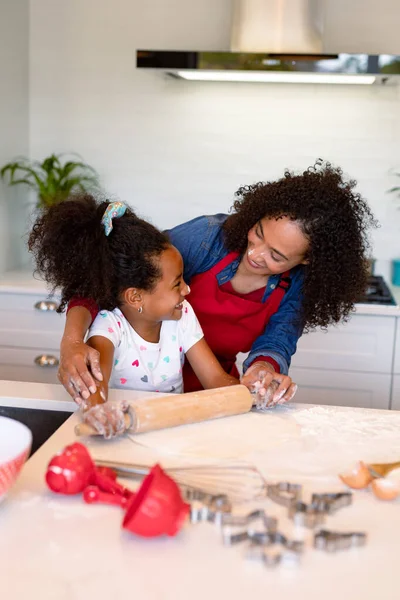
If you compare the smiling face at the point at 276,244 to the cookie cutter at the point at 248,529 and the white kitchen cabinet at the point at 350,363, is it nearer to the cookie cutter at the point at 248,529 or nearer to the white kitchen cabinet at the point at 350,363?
the cookie cutter at the point at 248,529

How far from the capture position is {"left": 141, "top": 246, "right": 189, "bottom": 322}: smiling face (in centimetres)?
143

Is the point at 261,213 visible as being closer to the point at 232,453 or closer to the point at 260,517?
the point at 232,453

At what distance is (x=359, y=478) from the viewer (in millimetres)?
968

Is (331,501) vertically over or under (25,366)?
over

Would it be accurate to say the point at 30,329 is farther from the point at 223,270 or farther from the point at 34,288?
the point at 223,270

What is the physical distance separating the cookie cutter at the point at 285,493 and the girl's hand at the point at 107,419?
0.86ft

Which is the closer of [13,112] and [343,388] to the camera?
[343,388]

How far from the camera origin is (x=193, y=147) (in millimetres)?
2936

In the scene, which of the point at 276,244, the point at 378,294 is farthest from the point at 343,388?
the point at 276,244

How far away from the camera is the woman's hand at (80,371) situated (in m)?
1.22

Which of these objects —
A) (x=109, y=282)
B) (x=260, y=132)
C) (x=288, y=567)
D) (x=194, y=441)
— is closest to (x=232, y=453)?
(x=194, y=441)

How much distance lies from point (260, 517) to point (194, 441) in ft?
0.85

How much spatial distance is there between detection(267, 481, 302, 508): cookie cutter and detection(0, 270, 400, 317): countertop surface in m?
1.43

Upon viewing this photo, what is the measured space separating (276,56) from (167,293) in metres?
1.17
